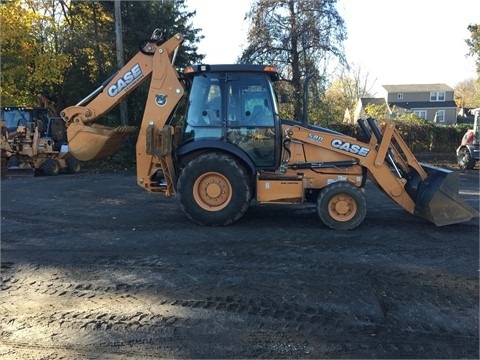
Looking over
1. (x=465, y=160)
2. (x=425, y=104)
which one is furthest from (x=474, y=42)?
(x=425, y=104)

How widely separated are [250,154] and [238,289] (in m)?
3.09

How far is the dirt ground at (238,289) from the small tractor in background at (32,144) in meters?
8.54

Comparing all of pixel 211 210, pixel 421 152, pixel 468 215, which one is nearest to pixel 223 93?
pixel 211 210

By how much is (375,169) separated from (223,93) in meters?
2.71

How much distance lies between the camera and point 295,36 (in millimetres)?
20828

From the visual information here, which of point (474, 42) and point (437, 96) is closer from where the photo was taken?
point (474, 42)

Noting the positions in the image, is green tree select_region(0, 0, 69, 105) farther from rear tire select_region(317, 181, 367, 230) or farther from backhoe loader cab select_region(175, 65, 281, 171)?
rear tire select_region(317, 181, 367, 230)

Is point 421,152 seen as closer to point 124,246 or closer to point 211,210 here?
point 211,210

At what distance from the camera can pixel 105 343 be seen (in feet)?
11.7

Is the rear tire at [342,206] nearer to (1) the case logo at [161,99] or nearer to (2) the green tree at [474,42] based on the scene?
(1) the case logo at [161,99]

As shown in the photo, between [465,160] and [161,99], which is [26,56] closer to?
[161,99]

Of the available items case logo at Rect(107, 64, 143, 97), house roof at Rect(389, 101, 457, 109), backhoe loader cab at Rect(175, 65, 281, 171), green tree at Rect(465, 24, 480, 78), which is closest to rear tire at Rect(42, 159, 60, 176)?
case logo at Rect(107, 64, 143, 97)

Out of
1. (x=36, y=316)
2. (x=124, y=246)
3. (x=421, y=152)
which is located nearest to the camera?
(x=36, y=316)

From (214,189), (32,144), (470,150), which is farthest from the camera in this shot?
(470,150)
